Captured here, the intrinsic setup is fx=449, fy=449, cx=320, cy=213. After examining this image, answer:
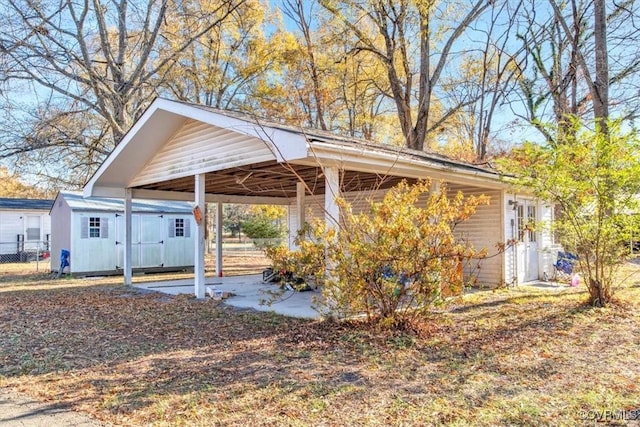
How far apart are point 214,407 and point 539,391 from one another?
102 inches

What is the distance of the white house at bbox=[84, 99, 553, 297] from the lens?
20.0 ft

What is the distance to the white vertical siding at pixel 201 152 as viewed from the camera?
7.26m

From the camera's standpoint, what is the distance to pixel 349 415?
321 centimetres

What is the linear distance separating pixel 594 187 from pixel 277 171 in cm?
546

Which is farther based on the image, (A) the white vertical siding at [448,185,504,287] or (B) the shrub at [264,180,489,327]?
(A) the white vertical siding at [448,185,504,287]

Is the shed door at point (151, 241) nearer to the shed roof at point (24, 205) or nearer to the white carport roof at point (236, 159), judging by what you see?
the white carport roof at point (236, 159)

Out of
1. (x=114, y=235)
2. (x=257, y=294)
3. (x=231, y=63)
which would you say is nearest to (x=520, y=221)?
(x=257, y=294)

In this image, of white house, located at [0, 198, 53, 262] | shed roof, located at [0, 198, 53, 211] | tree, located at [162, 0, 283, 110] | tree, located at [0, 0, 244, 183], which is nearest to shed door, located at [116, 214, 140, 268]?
tree, located at [0, 0, 244, 183]

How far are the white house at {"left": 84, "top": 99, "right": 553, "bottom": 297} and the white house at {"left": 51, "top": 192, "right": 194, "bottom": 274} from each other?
3.46 metres

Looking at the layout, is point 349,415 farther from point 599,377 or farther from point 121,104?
point 121,104

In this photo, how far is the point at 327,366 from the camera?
4371 millimetres

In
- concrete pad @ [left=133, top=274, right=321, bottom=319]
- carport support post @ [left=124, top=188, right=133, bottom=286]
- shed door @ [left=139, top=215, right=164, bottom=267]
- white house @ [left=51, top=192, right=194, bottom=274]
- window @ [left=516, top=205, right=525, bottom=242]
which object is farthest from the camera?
shed door @ [left=139, top=215, right=164, bottom=267]

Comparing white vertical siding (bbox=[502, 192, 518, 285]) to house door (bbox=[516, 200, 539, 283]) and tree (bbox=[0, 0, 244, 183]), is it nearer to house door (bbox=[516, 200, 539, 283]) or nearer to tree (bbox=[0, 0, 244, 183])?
house door (bbox=[516, 200, 539, 283])

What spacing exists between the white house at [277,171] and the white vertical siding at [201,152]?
0.02m
